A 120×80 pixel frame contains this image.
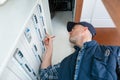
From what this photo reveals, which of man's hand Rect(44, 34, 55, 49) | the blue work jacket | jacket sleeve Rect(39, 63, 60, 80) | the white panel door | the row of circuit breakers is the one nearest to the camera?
the row of circuit breakers

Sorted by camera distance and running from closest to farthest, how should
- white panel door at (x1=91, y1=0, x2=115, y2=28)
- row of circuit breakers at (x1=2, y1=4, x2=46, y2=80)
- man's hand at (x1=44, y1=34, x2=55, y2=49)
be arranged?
row of circuit breakers at (x1=2, y1=4, x2=46, y2=80)
man's hand at (x1=44, y1=34, x2=55, y2=49)
white panel door at (x1=91, y1=0, x2=115, y2=28)

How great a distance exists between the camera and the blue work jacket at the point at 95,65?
2.53 feet

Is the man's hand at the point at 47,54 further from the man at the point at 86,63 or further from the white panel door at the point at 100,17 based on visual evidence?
the white panel door at the point at 100,17

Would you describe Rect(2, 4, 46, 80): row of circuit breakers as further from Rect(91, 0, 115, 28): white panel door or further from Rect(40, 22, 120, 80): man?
Rect(91, 0, 115, 28): white panel door

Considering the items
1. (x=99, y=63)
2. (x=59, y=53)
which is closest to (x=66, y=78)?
(x=99, y=63)

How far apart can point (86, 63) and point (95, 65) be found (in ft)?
0.19

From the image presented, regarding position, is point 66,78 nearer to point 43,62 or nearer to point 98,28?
point 43,62

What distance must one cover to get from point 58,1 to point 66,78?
991 millimetres

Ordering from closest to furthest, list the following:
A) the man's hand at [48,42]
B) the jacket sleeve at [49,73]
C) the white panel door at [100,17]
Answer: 1. the jacket sleeve at [49,73]
2. the man's hand at [48,42]
3. the white panel door at [100,17]

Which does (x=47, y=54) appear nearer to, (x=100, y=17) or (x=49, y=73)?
(x=49, y=73)

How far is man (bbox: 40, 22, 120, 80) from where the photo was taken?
78 cm

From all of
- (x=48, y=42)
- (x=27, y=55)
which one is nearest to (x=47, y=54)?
(x=48, y=42)

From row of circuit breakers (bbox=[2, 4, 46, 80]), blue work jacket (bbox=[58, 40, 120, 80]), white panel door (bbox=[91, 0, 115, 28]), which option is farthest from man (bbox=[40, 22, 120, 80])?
white panel door (bbox=[91, 0, 115, 28])

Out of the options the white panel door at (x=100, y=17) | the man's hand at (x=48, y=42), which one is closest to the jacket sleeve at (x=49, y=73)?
the man's hand at (x=48, y=42)
